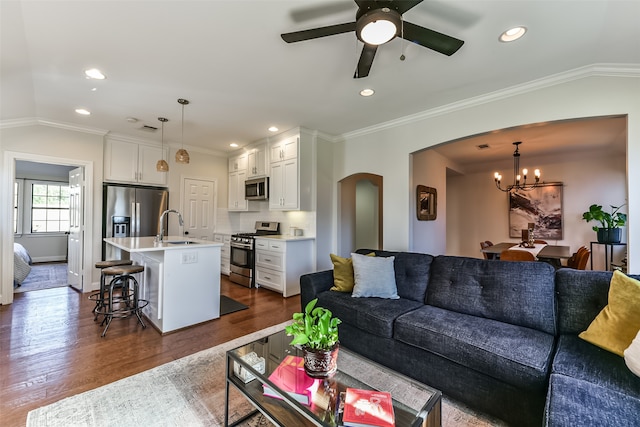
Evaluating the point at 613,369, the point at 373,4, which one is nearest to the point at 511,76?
the point at 373,4

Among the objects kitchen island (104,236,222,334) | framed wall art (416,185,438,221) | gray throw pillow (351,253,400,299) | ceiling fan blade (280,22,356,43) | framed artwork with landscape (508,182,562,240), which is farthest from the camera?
framed artwork with landscape (508,182,562,240)

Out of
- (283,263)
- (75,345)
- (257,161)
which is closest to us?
(75,345)

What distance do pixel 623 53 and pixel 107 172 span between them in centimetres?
663

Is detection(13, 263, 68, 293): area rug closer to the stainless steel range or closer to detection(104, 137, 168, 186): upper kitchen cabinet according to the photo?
detection(104, 137, 168, 186): upper kitchen cabinet

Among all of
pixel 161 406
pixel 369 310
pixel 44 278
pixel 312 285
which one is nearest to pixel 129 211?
pixel 44 278

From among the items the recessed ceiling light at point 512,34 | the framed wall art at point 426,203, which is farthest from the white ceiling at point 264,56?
the framed wall art at point 426,203

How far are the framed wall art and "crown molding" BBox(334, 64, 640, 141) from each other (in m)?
1.24

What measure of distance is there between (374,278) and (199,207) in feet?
14.8

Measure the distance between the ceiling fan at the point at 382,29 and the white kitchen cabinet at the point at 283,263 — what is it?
10.1 ft

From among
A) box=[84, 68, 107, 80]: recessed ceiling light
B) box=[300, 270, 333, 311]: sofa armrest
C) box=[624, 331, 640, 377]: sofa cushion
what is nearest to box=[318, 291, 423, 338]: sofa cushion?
box=[300, 270, 333, 311]: sofa armrest

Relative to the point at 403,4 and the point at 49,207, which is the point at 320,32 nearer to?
the point at 403,4

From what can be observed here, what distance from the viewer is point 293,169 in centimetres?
467

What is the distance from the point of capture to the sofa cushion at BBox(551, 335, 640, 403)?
134cm

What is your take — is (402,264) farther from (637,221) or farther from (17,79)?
(17,79)
